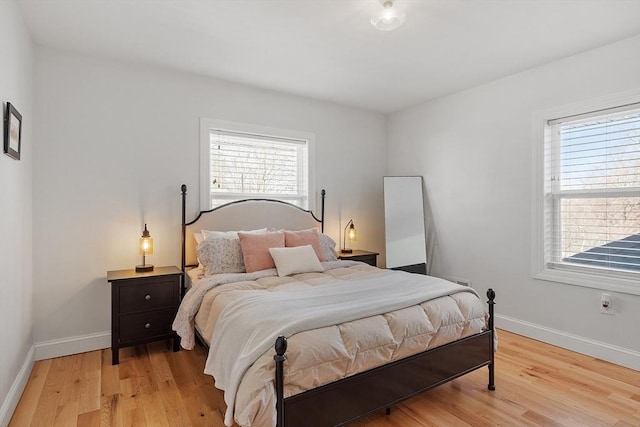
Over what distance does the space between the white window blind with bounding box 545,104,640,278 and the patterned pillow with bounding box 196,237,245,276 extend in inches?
116

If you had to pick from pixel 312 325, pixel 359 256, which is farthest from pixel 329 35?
pixel 359 256

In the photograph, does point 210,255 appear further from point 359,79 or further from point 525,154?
point 525,154

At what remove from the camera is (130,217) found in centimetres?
324

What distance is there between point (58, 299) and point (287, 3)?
119 inches

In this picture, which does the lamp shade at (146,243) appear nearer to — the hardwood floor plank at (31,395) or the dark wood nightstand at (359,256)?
the hardwood floor plank at (31,395)

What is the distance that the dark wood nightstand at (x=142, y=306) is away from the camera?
2799 mm

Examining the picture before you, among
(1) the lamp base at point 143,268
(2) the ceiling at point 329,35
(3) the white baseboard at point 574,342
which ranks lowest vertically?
(3) the white baseboard at point 574,342

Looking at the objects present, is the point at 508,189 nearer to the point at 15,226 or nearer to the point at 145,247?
the point at 145,247

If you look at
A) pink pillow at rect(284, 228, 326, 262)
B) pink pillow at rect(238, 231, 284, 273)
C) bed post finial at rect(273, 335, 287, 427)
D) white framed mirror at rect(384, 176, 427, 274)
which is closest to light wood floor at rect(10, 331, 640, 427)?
bed post finial at rect(273, 335, 287, 427)

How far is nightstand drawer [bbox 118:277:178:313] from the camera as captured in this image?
2.84 m

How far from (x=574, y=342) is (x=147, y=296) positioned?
148 inches

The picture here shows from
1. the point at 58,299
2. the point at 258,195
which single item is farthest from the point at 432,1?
the point at 58,299

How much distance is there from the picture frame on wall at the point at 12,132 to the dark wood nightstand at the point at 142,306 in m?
1.12

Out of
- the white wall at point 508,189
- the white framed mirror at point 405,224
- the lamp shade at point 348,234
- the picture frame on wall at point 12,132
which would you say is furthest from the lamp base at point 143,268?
the white wall at point 508,189
